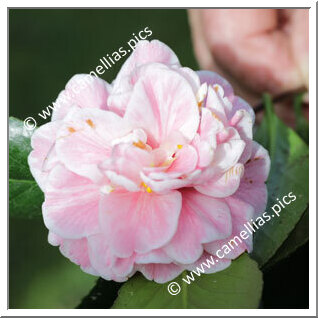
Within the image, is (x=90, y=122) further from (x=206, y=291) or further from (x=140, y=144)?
(x=206, y=291)

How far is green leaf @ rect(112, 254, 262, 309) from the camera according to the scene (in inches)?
19.5

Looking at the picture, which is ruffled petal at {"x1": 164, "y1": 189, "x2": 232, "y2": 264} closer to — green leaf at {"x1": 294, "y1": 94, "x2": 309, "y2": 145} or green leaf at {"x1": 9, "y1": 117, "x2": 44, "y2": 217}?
green leaf at {"x1": 9, "y1": 117, "x2": 44, "y2": 217}

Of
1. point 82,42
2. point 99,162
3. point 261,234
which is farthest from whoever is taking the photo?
point 82,42

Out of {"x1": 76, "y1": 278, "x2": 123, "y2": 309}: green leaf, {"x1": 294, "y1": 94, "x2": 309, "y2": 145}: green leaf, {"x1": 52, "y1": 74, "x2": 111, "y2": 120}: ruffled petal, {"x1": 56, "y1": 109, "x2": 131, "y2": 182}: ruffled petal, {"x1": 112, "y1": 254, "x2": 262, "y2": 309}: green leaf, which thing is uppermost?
{"x1": 52, "y1": 74, "x2": 111, "y2": 120}: ruffled petal

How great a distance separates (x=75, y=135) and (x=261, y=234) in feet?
0.84

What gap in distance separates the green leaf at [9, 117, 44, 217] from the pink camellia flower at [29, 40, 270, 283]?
113 millimetres

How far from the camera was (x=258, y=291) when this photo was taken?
0.49m

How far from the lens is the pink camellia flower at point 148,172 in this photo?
44cm

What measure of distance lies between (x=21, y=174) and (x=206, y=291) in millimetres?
268

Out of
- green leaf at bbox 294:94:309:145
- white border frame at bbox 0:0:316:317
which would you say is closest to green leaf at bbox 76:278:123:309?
white border frame at bbox 0:0:316:317

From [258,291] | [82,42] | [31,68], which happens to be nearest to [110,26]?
[82,42]

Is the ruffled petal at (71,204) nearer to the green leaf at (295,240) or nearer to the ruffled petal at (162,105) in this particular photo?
the ruffled petal at (162,105)

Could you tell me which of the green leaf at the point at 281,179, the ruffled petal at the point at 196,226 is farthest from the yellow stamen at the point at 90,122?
the green leaf at the point at 281,179

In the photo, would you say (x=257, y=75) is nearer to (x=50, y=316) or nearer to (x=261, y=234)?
Result: (x=261, y=234)
